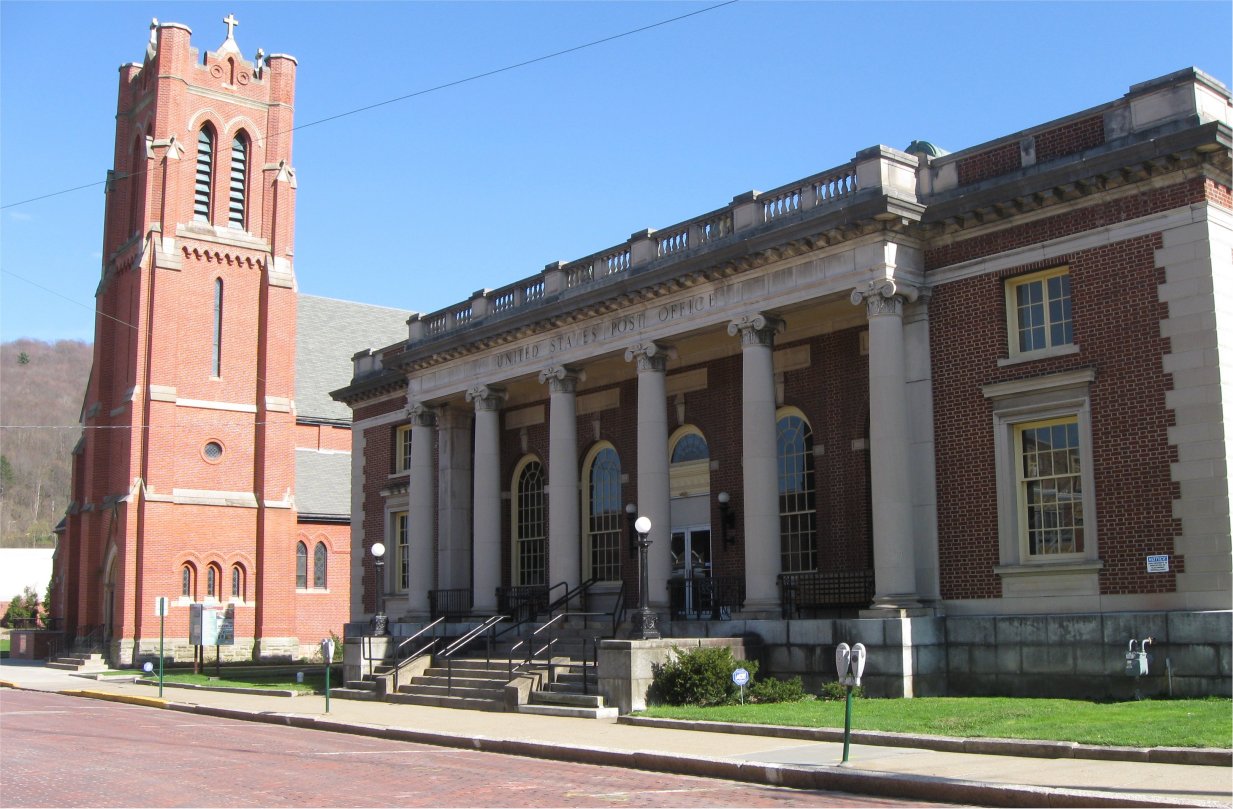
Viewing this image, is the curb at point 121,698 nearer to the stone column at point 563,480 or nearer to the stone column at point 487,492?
the stone column at point 487,492

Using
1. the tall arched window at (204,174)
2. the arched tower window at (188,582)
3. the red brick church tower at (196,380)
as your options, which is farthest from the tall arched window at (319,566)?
the tall arched window at (204,174)

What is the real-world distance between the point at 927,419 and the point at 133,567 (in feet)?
128

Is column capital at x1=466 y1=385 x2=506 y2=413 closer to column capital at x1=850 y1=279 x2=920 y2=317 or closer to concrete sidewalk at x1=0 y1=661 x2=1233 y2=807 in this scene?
concrete sidewalk at x1=0 y1=661 x2=1233 y2=807

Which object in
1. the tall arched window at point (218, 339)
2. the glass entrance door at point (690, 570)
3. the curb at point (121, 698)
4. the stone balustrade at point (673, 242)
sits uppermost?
the tall arched window at point (218, 339)

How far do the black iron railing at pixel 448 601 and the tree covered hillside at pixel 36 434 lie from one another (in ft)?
331

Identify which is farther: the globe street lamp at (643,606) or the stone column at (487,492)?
the stone column at (487,492)

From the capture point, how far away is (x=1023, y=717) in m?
16.9

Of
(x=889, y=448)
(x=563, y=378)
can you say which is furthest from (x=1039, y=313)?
(x=563, y=378)

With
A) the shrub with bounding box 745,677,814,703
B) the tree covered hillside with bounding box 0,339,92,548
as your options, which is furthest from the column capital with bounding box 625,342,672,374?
the tree covered hillside with bounding box 0,339,92,548

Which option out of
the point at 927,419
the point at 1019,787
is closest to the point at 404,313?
the point at 927,419

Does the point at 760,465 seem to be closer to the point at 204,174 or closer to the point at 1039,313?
the point at 1039,313

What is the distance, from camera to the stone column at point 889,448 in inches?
861

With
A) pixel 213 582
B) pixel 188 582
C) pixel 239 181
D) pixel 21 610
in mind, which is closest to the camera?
pixel 188 582

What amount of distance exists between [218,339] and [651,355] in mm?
33897
